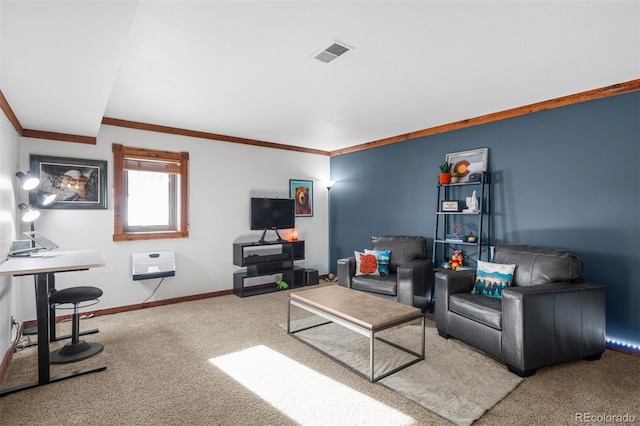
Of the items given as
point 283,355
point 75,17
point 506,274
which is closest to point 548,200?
point 506,274

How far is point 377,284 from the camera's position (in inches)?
164

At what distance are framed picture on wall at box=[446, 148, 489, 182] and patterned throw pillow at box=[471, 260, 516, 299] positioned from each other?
1.24m

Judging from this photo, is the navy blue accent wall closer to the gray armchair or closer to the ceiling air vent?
the gray armchair

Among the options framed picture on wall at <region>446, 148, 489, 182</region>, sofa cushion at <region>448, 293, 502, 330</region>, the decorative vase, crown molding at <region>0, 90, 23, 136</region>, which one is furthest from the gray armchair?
crown molding at <region>0, 90, 23, 136</region>

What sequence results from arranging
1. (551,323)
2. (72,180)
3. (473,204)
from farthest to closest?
(473,204) < (72,180) < (551,323)

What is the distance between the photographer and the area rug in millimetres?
2283

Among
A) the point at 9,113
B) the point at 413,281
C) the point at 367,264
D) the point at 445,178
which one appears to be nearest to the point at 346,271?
the point at 367,264

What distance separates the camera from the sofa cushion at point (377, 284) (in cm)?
409

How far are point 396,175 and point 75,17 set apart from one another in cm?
439

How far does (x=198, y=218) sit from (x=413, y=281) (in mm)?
3156

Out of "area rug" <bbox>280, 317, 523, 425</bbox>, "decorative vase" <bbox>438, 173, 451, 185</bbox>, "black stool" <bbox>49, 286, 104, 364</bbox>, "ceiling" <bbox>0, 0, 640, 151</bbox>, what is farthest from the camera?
"decorative vase" <bbox>438, 173, 451, 185</bbox>

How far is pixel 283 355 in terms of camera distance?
306 centimetres

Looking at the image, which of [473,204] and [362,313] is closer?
[362,313]

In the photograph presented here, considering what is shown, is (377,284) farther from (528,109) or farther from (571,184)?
(528,109)
